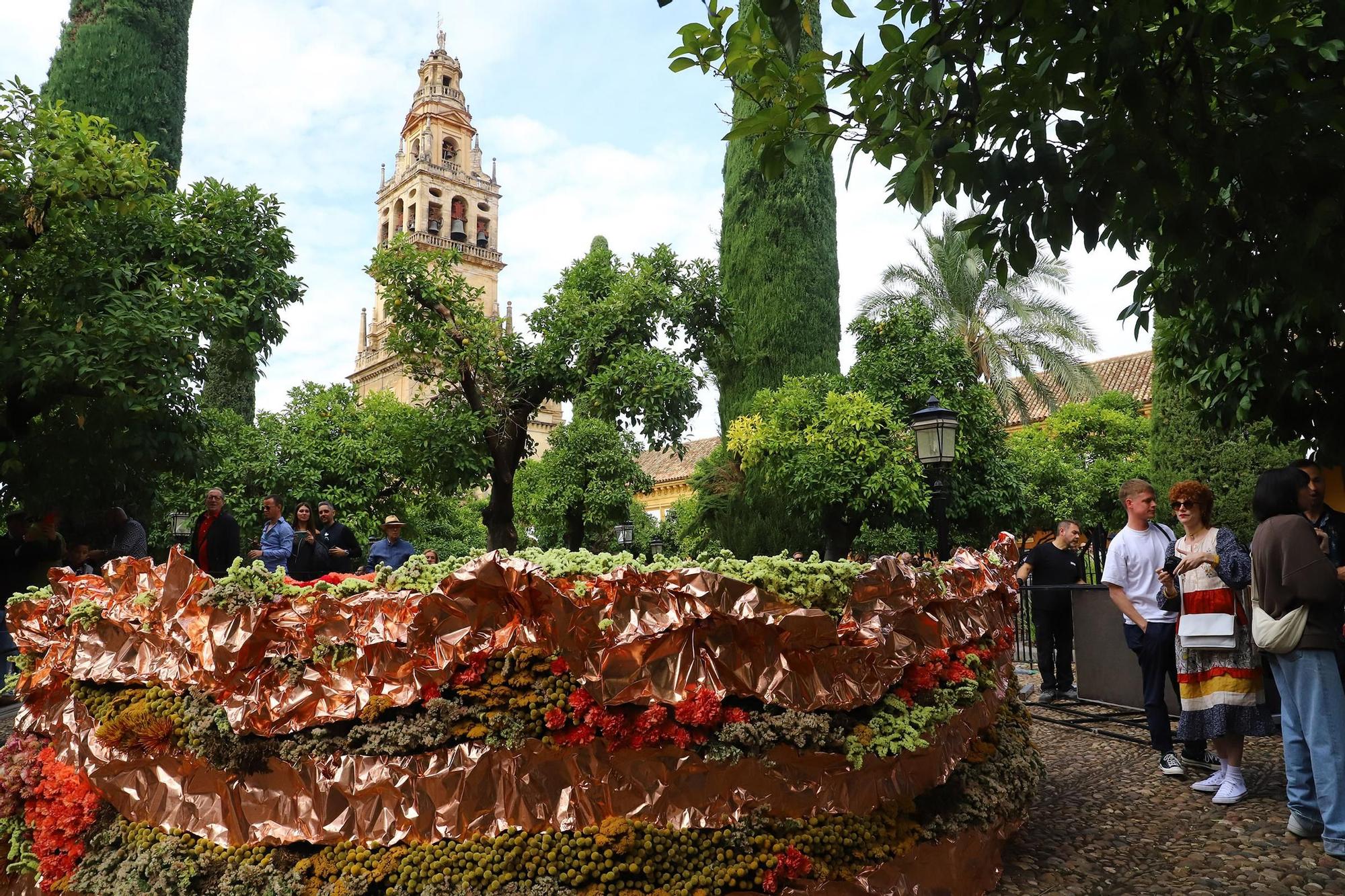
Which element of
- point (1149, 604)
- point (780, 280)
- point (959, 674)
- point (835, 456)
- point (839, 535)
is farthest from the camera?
point (780, 280)

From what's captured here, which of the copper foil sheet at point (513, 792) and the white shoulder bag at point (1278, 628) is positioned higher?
the white shoulder bag at point (1278, 628)

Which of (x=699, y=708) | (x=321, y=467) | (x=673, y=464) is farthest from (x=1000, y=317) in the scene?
(x=673, y=464)

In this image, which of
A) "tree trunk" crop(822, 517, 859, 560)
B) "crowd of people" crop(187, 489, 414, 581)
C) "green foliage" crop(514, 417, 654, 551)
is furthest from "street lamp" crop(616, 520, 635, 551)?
"crowd of people" crop(187, 489, 414, 581)

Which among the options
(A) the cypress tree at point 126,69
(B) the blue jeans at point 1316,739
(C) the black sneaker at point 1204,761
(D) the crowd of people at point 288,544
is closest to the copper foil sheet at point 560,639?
(B) the blue jeans at point 1316,739

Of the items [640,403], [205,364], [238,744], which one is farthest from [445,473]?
[238,744]

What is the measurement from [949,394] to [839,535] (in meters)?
3.75

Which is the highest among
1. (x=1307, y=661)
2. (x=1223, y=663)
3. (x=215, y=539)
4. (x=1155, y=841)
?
(x=215, y=539)

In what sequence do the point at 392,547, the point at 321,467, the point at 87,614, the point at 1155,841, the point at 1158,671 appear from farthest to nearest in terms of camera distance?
the point at 321,467
the point at 392,547
the point at 1158,671
the point at 1155,841
the point at 87,614

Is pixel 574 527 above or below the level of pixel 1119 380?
below

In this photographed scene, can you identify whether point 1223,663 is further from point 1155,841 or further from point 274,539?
point 274,539

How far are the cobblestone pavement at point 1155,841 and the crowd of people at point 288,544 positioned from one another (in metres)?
5.87

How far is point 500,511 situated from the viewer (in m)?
14.2

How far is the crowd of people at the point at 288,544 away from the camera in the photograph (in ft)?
27.3

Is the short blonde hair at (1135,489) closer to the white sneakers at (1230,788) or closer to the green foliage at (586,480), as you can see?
the white sneakers at (1230,788)
